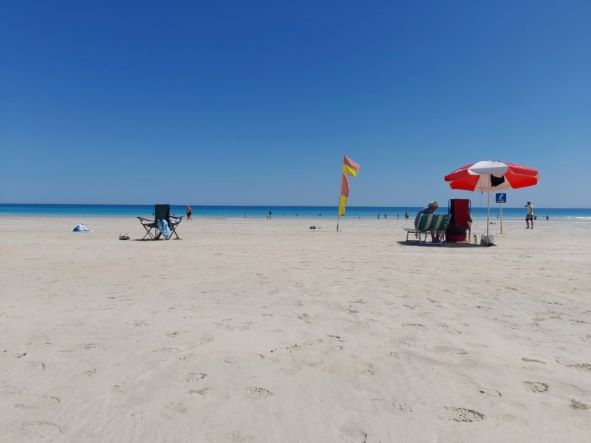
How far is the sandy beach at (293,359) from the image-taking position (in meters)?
2.02

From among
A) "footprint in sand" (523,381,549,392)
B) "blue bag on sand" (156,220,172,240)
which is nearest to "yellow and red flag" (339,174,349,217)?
"blue bag on sand" (156,220,172,240)

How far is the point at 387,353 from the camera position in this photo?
9.73 ft

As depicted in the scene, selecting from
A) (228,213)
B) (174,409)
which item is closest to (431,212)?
(174,409)

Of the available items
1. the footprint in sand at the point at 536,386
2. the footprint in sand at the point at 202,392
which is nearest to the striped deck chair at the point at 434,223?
the footprint in sand at the point at 536,386

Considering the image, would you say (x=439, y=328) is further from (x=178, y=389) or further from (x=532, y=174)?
(x=532, y=174)

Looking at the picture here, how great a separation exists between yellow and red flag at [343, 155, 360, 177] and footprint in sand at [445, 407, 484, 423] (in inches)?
525

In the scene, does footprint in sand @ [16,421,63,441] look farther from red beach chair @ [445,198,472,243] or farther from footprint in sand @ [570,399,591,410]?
red beach chair @ [445,198,472,243]

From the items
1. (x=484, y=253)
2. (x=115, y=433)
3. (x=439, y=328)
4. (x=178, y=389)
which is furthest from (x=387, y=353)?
(x=484, y=253)

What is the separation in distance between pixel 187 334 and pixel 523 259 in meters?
7.46

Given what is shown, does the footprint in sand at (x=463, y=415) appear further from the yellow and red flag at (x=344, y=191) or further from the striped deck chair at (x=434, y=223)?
the yellow and red flag at (x=344, y=191)

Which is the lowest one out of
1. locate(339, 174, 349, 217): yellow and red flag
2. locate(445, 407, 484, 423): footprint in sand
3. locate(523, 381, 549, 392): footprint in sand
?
locate(445, 407, 484, 423): footprint in sand

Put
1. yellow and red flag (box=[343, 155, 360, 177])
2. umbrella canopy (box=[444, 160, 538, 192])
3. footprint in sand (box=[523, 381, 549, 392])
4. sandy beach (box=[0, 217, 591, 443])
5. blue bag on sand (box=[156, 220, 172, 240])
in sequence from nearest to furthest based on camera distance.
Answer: sandy beach (box=[0, 217, 591, 443]), footprint in sand (box=[523, 381, 549, 392]), umbrella canopy (box=[444, 160, 538, 192]), blue bag on sand (box=[156, 220, 172, 240]), yellow and red flag (box=[343, 155, 360, 177])

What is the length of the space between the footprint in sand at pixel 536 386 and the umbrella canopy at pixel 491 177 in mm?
8990

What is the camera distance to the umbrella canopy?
1051 centimetres
